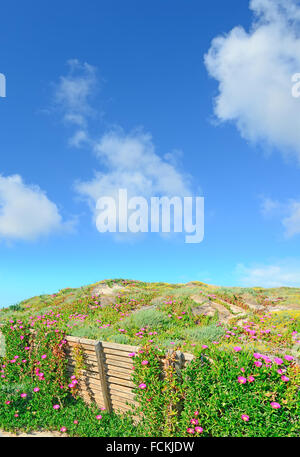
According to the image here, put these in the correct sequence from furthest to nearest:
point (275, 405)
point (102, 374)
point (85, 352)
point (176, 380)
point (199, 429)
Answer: point (85, 352), point (102, 374), point (176, 380), point (199, 429), point (275, 405)

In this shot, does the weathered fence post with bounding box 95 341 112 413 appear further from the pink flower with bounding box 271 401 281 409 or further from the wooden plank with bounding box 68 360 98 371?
the pink flower with bounding box 271 401 281 409

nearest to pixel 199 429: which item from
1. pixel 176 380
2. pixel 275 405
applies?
pixel 176 380

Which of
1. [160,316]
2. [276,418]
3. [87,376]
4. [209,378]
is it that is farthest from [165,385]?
[160,316]

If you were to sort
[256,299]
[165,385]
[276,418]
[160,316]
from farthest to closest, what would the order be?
1. [256,299]
2. [160,316]
3. [165,385]
4. [276,418]

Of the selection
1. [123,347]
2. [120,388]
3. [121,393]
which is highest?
[123,347]

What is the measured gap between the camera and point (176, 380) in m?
5.52

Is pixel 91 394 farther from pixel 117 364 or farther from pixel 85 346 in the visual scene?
pixel 117 364

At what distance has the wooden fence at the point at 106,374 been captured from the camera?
20.9ft

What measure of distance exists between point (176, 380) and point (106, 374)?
2132mm

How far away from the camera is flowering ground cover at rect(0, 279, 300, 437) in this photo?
4.62m

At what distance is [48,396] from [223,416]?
5.05 m

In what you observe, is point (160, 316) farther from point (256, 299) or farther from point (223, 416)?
point (256, 299)

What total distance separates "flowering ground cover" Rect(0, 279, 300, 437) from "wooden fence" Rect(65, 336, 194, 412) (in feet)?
0.74
